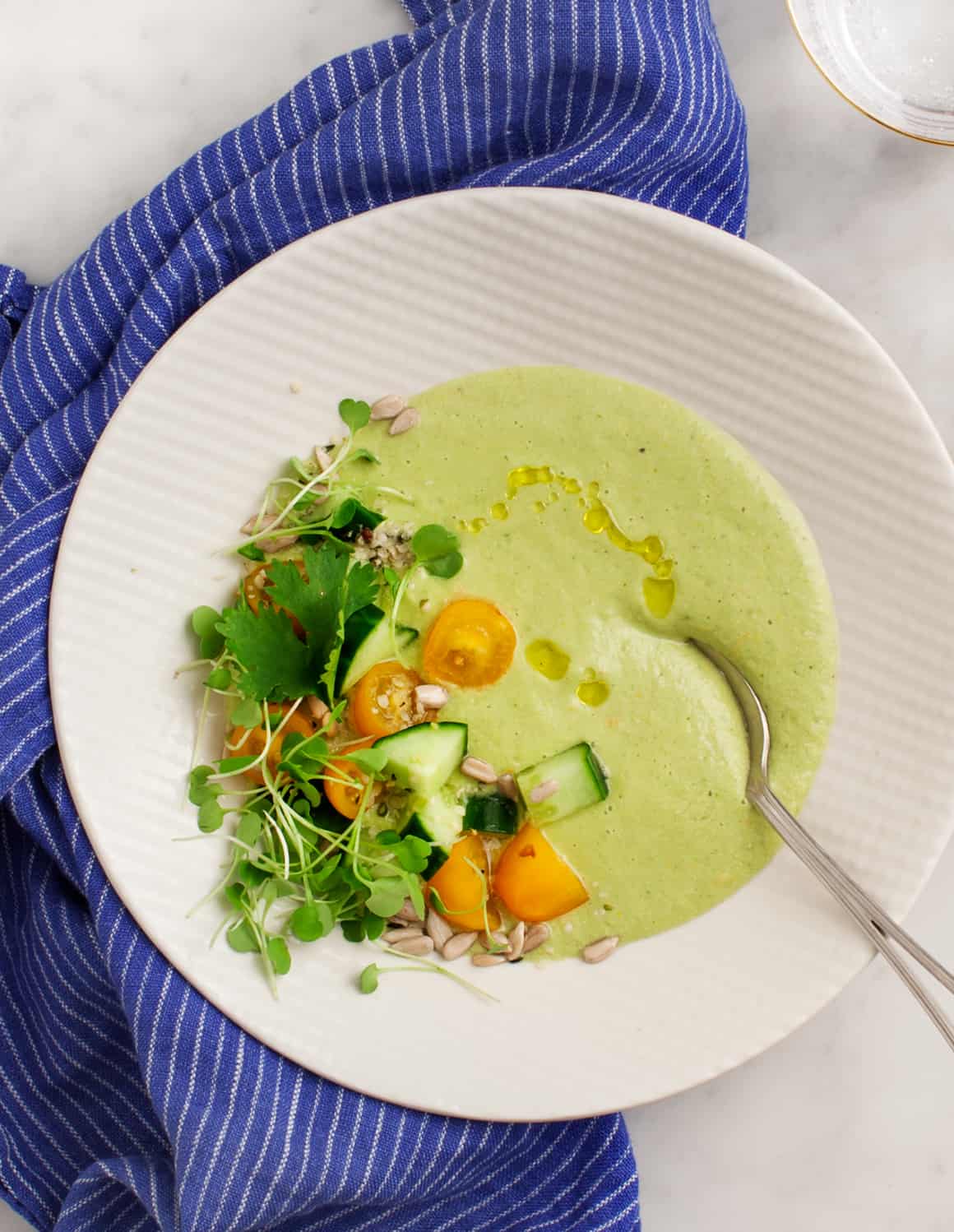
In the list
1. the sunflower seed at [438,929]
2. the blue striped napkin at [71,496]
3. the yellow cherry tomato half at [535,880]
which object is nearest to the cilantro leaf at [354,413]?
the blue striped napkin at [71,496]

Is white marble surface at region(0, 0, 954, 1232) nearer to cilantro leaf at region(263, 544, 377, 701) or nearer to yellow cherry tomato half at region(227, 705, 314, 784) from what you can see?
cilantro leaf at region(263, 544, 377, 701)

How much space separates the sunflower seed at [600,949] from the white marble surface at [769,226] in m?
0.58

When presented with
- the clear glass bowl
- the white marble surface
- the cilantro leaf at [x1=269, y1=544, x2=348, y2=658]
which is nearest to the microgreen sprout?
the cilantro leaf at [x1=269, y1=544, x2=348, y2=658]

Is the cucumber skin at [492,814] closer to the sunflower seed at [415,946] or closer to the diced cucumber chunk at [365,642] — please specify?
the sunflower seed at [415,946]

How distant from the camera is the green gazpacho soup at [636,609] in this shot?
228 cm

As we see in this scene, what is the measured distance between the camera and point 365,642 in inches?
89.2

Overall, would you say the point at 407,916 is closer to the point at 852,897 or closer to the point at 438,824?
the point at 438,824

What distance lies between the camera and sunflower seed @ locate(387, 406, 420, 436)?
231 cm

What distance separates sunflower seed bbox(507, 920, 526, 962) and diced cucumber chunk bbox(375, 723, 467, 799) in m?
0.37

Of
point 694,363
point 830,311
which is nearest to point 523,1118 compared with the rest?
point 694,363

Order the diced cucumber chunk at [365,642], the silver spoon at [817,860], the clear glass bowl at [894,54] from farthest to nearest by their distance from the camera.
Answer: the clear glass bowl at [894,54], the diced cucumber chunk at [365,642], the silver spoon at [817,860]

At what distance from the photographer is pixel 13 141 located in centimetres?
260

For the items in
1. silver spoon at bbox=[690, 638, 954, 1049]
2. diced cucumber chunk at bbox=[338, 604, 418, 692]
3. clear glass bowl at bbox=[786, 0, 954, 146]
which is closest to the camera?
silver spoon at bbox=[690, 638, 954, 1049]

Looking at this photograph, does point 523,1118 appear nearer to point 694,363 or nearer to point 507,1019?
point 507,1019
